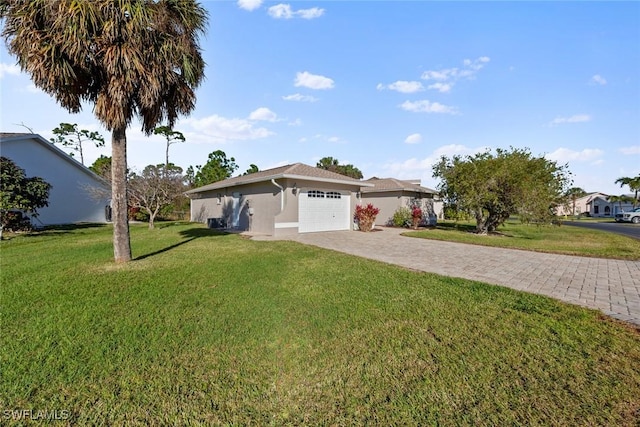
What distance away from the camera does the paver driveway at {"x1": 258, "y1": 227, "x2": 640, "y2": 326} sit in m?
4.51

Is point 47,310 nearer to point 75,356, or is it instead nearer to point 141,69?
point 75,356

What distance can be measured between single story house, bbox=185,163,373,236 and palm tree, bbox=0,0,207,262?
6117 millimetres

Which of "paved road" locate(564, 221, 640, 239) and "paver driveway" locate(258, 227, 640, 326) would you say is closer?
"paver driveway" locate(258, 227, 640, 326)

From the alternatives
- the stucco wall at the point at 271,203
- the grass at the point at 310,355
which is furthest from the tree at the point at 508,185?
the grass at the point at 310,355

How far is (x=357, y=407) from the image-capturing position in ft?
6.95

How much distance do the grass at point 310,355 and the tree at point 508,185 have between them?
10.3m

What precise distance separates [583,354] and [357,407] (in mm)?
2525

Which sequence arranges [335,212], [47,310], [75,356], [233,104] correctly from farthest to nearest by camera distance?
[335,212], [233,104], [47,310], [75,356]

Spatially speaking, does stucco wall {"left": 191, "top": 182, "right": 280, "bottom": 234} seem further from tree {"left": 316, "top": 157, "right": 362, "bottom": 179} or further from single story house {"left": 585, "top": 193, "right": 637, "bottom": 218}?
single story house {"left": 585, "top": 193, "right": 637, "bottom": 218}

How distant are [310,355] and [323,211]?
1137 centimetres

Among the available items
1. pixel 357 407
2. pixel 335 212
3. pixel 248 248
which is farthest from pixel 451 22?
pixel 357 407

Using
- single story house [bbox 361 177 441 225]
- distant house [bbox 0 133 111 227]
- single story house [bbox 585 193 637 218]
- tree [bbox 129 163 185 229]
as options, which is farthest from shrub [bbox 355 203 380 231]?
single story house [bbox 585 193 637 218]

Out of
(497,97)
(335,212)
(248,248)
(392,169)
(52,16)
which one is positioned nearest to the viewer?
(52,16)

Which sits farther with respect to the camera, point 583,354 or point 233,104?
point 233,104
